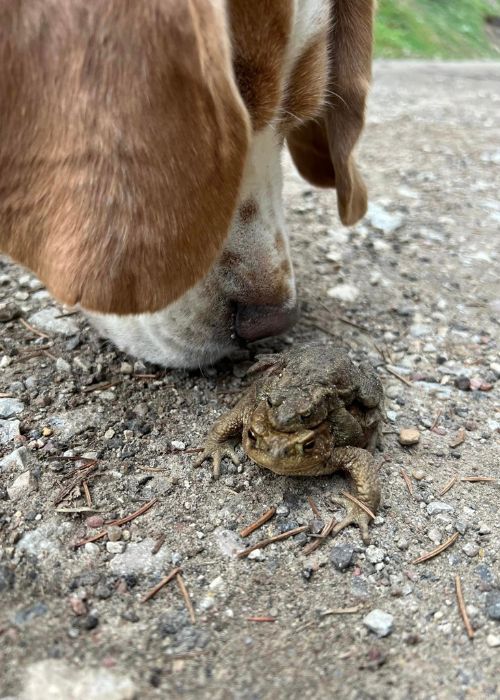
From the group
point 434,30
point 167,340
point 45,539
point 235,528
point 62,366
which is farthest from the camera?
point 434,30

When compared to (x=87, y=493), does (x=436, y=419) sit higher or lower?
lower

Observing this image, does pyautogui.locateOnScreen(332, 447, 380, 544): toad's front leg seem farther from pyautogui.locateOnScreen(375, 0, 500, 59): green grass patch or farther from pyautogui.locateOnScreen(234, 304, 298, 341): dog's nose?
pyautogui.locateOnScreen(375, 0, 500, 59): green grass patch

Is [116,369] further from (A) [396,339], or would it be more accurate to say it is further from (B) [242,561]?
(A) [396,339]

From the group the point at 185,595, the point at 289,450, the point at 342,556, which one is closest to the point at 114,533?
the point at 185,595

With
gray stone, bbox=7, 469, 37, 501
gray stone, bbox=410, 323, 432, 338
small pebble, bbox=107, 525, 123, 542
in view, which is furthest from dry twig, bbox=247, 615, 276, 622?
gray stone, bbox=410, 323, 432, 338

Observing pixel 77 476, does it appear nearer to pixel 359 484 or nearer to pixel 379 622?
pixel 359 484

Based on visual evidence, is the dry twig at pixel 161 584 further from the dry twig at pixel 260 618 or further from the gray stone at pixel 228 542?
the dry twig at pixel 260 618
